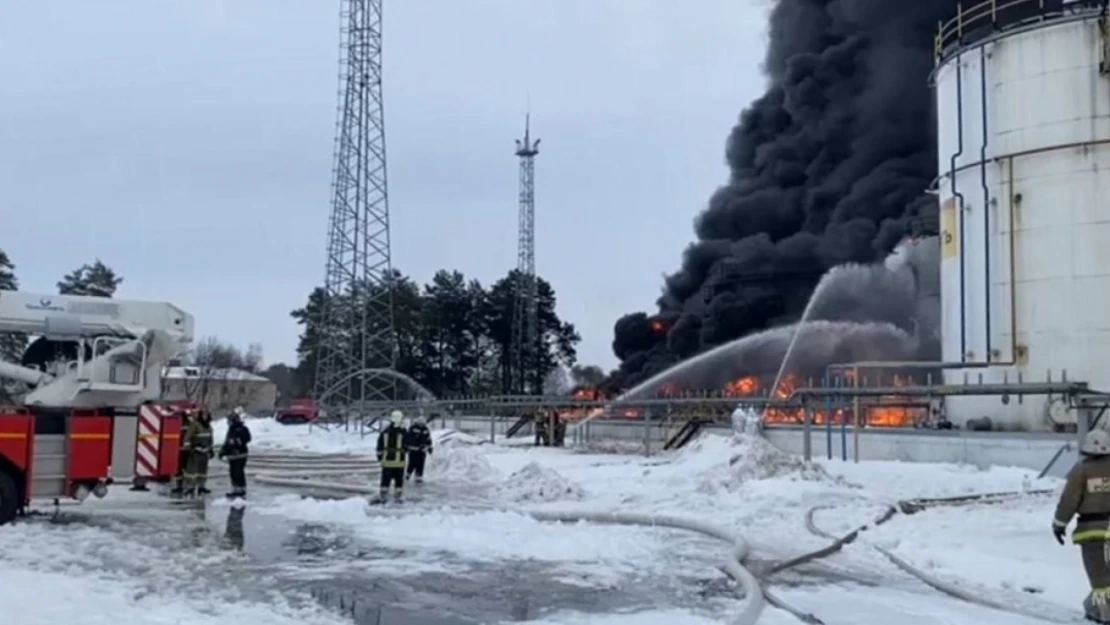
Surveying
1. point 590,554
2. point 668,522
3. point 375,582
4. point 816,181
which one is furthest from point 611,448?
point 816,181

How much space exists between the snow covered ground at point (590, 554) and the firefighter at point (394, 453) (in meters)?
0.46

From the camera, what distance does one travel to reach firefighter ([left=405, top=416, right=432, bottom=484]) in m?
19.5

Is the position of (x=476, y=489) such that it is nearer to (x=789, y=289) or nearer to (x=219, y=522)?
(x=219, y=522)

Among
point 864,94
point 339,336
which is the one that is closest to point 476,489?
point 864,94

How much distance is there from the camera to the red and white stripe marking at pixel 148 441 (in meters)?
13.7

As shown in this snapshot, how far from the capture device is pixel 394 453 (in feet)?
54.7

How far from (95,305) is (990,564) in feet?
35.3

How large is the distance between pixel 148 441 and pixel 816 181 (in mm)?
33437

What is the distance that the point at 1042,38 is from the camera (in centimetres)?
1856

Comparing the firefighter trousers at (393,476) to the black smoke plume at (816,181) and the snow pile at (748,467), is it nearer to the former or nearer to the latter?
the snow pile at (748,467)

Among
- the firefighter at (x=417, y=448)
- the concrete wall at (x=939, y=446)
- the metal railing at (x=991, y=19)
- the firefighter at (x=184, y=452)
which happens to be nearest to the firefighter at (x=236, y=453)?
the firefighter at (x=184, y=452)

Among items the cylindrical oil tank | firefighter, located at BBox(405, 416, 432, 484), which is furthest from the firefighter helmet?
firefighter, located at BBox(405, 416, 432, 484)

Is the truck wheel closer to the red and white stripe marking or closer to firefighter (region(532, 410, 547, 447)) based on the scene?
the red and white stripe marking

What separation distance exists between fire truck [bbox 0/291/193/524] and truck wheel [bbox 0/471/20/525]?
22 cm
